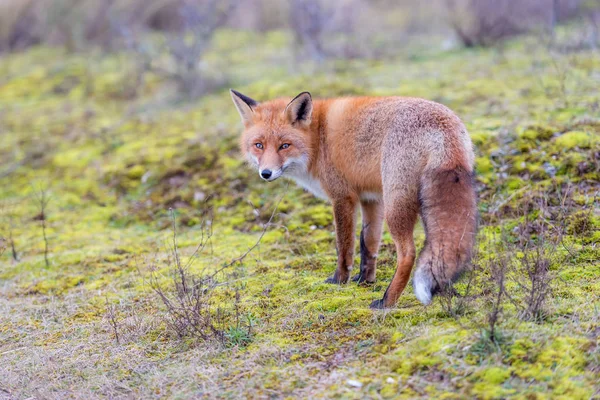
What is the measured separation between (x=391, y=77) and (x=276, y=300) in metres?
6.82

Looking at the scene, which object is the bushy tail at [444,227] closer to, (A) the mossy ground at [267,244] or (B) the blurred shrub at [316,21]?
(A) the mossy ground at [267,244]

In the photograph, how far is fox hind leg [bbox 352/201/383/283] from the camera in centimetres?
521

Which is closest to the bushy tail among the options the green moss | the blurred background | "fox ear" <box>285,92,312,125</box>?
"fox ear" <box>285,92,312,125</box>

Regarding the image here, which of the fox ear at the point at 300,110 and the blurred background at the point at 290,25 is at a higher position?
the blurred background at the point at 290,25

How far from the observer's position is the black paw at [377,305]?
14.3 feet

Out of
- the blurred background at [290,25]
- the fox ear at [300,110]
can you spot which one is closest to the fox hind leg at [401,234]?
the fox ear at [300,110]

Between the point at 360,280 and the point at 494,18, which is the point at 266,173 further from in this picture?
the point at 494,18

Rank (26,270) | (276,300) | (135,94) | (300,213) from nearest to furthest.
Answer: (276,300), (26,270), (300,213), (135,94)

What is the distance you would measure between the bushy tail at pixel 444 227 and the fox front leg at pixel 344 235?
3.59 ft

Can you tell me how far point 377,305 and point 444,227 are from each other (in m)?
0.93

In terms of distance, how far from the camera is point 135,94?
496 inches

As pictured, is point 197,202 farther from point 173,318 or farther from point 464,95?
point 464,95

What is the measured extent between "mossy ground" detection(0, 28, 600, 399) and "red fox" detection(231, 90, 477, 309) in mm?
403

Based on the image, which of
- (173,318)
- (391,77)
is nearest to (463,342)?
(173,318)
